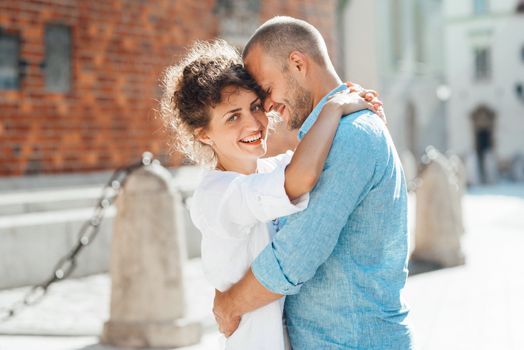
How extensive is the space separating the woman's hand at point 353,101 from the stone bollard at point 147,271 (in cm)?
353

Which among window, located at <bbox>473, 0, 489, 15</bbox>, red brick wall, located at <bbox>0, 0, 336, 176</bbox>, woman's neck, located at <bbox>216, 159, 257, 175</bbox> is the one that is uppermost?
window, located at <bbox>473, 0, 489, 15</bbox>

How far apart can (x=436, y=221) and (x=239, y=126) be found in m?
7.19

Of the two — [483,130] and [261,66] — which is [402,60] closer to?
[483,130]

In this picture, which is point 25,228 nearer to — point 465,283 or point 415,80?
point 465,283

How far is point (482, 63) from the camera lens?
4244cm

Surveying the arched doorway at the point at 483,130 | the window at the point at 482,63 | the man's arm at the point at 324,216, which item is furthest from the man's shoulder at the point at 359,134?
the window at the point at 482,63

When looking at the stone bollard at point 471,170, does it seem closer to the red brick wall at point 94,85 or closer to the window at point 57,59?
the red brick wall at point 94,85

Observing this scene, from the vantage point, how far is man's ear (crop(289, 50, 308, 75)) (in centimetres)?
200

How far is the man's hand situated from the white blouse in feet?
0.06

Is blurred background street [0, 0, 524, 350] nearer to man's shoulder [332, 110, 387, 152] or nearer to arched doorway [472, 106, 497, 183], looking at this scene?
man's shoulder [332, 110, 387, 152]

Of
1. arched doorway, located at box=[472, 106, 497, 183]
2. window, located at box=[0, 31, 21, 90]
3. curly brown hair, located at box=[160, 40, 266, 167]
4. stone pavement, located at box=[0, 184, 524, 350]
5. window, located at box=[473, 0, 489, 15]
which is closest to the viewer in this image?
curly brown hair, located at box=[160, 40, 266, 167]

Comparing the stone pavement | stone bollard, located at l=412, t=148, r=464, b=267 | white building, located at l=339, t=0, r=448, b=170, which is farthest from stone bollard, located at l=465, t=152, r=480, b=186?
stone bollard, located at l=412, t=148, r=464, b=267

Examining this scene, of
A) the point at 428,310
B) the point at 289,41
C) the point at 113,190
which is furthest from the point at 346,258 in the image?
the point at 113,190

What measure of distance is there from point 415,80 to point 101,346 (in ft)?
89.6
